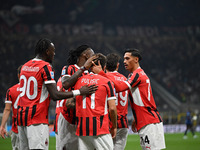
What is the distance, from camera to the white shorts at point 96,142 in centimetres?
496

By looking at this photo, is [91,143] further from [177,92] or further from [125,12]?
[125,12]

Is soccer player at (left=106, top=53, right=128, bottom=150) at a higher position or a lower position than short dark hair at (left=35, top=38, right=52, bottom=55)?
lower

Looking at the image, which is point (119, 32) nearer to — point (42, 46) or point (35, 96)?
point (42, 46)

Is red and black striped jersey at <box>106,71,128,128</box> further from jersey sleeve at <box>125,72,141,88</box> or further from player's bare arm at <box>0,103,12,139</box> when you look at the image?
player's bare arm at <box>0,103,12,139</box>

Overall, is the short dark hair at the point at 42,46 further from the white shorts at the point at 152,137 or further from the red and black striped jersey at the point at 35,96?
the white shorts at the point at 152,137

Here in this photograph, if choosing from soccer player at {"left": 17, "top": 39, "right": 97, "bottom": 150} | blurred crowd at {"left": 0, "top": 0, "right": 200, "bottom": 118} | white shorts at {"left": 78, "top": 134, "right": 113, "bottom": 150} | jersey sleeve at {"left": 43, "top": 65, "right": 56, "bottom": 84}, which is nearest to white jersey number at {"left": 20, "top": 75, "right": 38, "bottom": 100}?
soccer player at {"left": 17, "top": 39, "right": 97, "bottom": 150}

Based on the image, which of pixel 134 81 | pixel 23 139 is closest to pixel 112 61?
pixel 134 81

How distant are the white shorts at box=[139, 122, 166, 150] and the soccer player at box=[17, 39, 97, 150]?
4.94ft

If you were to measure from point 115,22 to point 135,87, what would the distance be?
34.1 metres

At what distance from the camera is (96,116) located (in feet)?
16.4

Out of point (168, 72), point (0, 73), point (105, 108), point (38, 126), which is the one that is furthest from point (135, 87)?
point (168, 72)

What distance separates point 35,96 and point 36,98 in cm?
3

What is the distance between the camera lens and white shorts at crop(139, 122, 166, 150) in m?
5.94

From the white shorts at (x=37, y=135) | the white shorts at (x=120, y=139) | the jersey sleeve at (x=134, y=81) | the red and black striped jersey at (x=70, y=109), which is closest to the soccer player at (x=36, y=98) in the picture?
the white shorts at (x=37, y=135)
